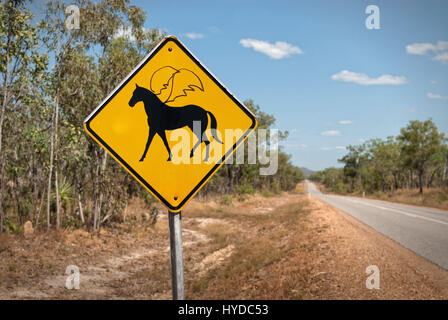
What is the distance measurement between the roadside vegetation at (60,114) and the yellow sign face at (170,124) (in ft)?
31.1

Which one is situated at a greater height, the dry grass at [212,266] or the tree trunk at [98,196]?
the tree trunk at [98,196]

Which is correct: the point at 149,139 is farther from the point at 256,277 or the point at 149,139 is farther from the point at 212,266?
the point at 212,266

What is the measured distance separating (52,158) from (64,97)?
249 centimetres

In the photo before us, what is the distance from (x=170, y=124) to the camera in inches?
77.6

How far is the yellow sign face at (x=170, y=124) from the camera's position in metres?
1.94

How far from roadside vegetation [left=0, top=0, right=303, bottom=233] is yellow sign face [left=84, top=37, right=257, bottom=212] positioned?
9.49 metres

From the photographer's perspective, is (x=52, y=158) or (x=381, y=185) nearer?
(x=52, y=158)

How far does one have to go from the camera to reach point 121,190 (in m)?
13.0

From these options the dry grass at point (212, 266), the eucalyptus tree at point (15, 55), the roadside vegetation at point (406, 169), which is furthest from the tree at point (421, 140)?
the eucalyptus tree at point (15, 55)

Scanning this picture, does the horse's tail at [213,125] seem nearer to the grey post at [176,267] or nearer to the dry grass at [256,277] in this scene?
the grey post at [176,267]

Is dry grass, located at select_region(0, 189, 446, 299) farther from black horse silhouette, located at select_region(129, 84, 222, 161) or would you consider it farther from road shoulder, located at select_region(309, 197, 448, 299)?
black horse silhouette, located at select_region(129, 84, 222, 161)

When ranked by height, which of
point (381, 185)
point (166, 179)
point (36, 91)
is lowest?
point (381, 185)
